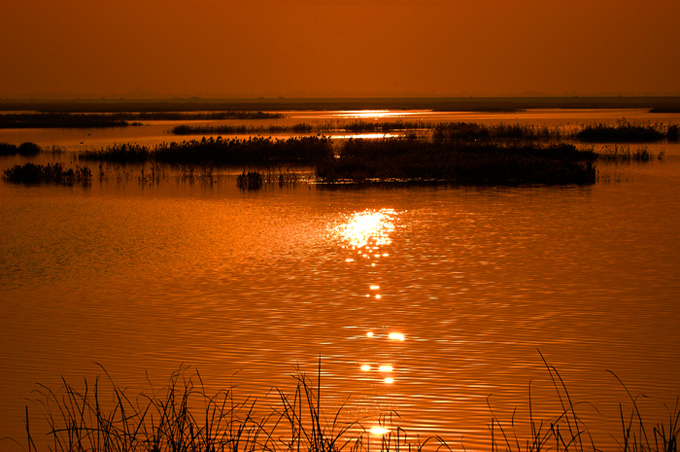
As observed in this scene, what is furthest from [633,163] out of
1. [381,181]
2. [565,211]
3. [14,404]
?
[14,404]

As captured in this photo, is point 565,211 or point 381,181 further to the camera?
point 381,181

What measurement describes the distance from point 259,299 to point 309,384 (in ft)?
13.7

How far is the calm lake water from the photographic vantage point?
830cm

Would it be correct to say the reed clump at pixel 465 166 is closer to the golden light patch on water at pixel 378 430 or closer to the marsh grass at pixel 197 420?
the marsh grass at pixel 197 420

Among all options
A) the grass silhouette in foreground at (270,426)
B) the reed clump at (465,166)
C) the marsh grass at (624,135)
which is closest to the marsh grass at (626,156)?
the reed clump at (465,166)

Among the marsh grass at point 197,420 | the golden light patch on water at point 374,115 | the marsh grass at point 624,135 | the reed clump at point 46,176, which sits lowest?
the marsh grass at point 197,420

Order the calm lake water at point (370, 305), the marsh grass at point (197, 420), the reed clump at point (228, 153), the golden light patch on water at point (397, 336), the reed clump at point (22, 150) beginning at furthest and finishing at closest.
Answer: the reed clump at point (22, 150) → the reed clump at point (228, 153) → the golden light patch on water at point (397, 336) → the calm lake water at point (370, 305) → the marsh grass at point (197, 420)

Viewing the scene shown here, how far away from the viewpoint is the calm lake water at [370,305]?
830 centimetres

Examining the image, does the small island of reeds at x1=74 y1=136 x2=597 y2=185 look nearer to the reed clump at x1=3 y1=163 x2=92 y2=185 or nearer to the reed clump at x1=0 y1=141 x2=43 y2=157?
the reed clump at x1=0 y1=141 x2=43 y2=157

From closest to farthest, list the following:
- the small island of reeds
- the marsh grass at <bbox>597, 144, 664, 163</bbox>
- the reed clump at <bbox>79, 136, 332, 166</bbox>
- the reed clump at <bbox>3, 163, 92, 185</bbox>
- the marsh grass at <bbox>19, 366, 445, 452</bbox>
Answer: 1. the marsh grass at <bbox>19, 366, 445, 452</bbox>
2. the small island of reeds
3. the reed clump at <bbox>3, 163, 92, 185</bbox>
4. the marsh grass at <bbox>597, 144, 664, 163</bbox>
5. the reed clump at <bbox>79, 136, 332, 166</bbox>

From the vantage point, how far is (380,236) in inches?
704

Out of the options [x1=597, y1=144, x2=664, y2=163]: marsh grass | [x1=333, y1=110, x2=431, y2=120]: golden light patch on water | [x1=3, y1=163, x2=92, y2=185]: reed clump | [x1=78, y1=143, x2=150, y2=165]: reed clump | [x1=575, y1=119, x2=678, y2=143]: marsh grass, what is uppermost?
[x1=333, y1=110, x2=431, y2=120]: golden light patch on water

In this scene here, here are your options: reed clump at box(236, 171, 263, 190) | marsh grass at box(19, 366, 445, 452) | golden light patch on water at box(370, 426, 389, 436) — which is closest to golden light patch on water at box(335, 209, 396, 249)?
reed clump at box(236, 171, 263, 190)

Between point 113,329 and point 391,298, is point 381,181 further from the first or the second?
point 113,329
